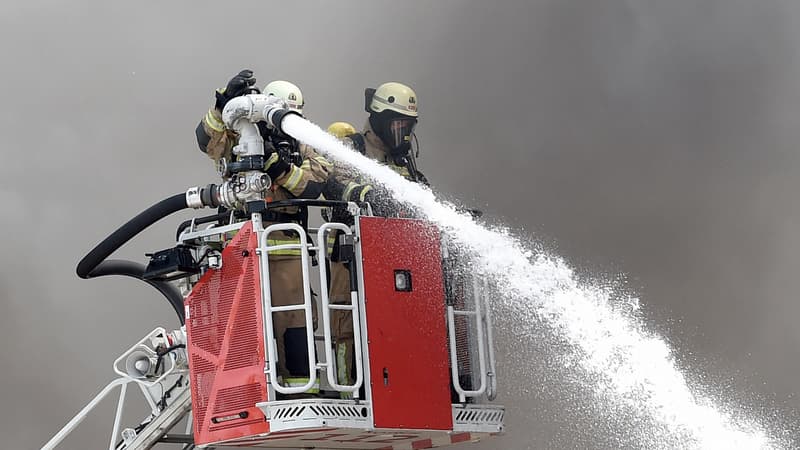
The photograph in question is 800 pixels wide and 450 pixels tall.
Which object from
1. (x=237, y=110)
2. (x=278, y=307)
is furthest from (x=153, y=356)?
(x=237, y=110)

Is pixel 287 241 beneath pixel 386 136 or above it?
beneath

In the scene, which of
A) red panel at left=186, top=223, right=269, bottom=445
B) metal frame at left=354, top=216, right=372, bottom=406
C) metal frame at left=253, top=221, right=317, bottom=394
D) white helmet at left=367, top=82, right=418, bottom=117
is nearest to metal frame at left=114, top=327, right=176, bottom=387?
red panel at left=186, top=223, right=269, bottom=445

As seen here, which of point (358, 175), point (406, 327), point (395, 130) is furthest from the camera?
point (395, 130)

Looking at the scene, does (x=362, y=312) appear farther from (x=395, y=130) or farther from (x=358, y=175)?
(x=395, y=130)

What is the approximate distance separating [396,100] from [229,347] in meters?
2.60

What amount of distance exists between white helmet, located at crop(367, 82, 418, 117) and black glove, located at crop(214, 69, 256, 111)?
1.46 meters

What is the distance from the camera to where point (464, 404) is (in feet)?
28.7

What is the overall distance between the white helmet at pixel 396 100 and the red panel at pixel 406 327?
143cm

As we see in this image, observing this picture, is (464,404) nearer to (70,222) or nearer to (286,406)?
(286,406)

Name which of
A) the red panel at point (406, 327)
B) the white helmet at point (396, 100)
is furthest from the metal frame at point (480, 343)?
the white helmet at point (396, 100)

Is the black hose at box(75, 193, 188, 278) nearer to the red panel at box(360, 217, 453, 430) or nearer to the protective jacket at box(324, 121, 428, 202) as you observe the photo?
the protective jacket at box(324, 121, 428, 202)

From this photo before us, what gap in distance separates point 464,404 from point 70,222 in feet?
19.1

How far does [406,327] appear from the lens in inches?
334

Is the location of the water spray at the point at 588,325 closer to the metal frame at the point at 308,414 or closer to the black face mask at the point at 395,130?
the black face mask at the point at 395,130
